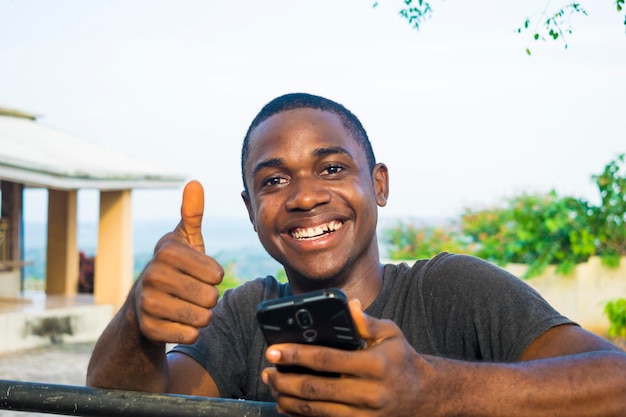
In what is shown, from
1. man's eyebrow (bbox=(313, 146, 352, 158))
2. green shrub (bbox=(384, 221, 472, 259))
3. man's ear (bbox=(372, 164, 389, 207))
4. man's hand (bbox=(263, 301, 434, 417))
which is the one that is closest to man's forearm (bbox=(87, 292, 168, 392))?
man's hand (bbox=(263, 301, 434, 417))

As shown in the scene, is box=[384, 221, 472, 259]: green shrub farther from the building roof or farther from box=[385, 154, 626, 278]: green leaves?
the building roof

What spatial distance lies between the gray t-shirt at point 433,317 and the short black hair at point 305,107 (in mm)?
394

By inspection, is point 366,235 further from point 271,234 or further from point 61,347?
point 61,347

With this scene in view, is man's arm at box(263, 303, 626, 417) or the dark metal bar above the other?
man's arm at box(263, 303, 626, 417)

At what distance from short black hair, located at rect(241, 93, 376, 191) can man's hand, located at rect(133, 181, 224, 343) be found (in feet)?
2.95

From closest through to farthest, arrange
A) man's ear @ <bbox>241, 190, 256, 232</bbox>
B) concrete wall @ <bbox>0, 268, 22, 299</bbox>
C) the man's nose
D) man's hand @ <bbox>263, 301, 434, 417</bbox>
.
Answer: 1. man's hand @ <bbox>263, 301, 434, 417</bbox>
2. the man's nose
3. man's ear @ <bbox>241, 190, 256, 232</bbox>
4. concrete wall @ <bbox>0, 268, 22, 299</bbox>

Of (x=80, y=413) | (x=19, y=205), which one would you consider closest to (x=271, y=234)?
(x=80, y=413)

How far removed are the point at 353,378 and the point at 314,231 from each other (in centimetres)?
97

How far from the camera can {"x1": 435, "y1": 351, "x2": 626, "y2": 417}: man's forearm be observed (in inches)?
65.6

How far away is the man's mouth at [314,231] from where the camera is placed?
2393mm

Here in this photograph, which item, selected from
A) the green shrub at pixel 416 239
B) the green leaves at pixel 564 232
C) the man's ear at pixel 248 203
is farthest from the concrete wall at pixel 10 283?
the man's ear at pixel 248 203

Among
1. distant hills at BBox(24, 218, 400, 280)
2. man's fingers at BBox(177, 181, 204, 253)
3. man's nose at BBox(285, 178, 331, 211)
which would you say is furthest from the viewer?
distant hills at BBox(24, 218, 400, 280)

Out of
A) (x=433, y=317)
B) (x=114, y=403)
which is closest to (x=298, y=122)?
(x=433, y=317)

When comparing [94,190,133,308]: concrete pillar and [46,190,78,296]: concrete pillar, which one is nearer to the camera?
[94,190,133,308]: concrete pillar
